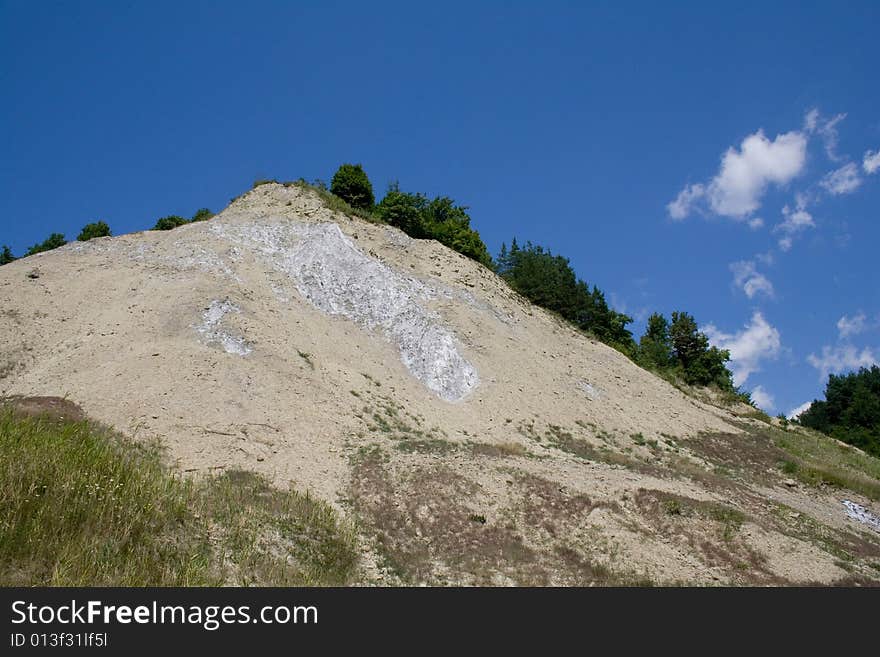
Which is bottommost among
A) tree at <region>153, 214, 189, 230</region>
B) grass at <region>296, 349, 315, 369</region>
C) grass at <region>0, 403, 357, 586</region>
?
grass at <region>0, 403, 357, 586</region>

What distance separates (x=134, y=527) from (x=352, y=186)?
109 ft

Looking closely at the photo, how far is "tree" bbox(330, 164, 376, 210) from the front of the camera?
39.5m

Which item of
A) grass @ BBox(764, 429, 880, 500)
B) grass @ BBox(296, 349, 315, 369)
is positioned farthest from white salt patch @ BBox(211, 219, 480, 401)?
grass @ BBox(764, 429, 880, 500)

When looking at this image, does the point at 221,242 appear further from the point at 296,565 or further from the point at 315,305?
the point at 296,565

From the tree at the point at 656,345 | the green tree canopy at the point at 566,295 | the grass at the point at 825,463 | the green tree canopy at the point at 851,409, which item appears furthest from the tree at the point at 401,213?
the green tree canopy at the point at 851,409

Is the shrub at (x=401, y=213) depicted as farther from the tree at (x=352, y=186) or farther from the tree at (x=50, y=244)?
the tree at (x=50, y=244)

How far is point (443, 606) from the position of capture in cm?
653

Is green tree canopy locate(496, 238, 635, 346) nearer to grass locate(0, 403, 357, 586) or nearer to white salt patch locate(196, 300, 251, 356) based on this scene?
white salt patch locate(196, 300, 251, 356)

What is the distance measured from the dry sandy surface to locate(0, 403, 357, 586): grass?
1.73 meters

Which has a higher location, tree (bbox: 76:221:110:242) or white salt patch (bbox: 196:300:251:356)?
tree (bbox: 76:221:110:242)

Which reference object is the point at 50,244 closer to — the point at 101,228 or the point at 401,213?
the point at 101,228

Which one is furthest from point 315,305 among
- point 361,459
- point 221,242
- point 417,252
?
point 361,459

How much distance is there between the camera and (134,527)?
8.78 m

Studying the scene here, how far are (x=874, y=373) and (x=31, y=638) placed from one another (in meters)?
88.2
